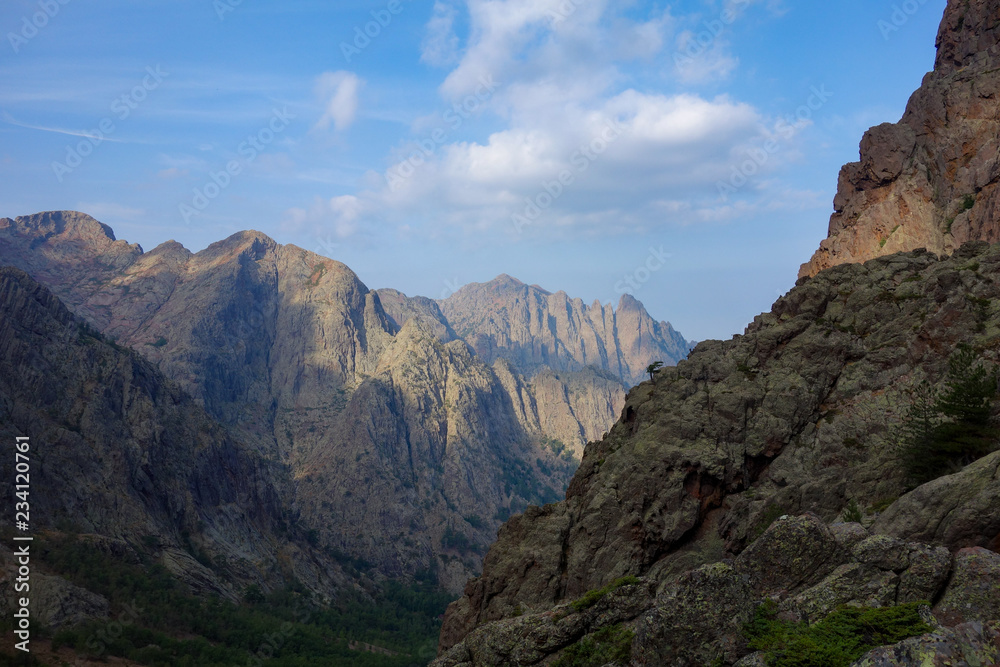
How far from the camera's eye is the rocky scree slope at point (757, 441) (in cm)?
4900

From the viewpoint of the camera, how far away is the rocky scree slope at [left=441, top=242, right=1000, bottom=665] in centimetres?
4900

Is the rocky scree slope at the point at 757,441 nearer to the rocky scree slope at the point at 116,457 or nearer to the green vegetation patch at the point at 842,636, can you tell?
the green vegetation patch at the point at 842,636

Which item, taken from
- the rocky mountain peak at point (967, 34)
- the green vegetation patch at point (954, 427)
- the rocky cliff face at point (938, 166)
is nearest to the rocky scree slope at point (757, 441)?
the green vegetation patch at point (954, 427)

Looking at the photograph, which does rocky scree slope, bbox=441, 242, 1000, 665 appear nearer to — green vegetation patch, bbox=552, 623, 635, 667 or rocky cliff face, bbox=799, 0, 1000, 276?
green vegetation patch, bbox=552, 623, 635, 667

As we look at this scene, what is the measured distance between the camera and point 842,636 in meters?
24.0

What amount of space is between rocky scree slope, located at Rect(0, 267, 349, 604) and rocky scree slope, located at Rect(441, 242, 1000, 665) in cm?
11341

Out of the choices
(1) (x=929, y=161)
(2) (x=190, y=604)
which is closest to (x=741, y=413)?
(1) (x=929, y=161)

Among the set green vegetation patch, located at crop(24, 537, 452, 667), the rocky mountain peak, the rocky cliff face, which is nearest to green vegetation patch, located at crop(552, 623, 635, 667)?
the rocky cliff face

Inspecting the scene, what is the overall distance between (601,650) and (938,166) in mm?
76377

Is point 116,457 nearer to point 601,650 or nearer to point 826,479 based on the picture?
point 601,650

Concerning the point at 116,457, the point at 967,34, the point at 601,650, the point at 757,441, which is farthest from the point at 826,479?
the point at 116,457

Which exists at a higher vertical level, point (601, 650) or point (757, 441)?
point (757, 441)

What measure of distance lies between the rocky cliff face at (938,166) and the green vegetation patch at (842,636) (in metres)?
58.8

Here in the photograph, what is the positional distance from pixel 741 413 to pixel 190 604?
121m
